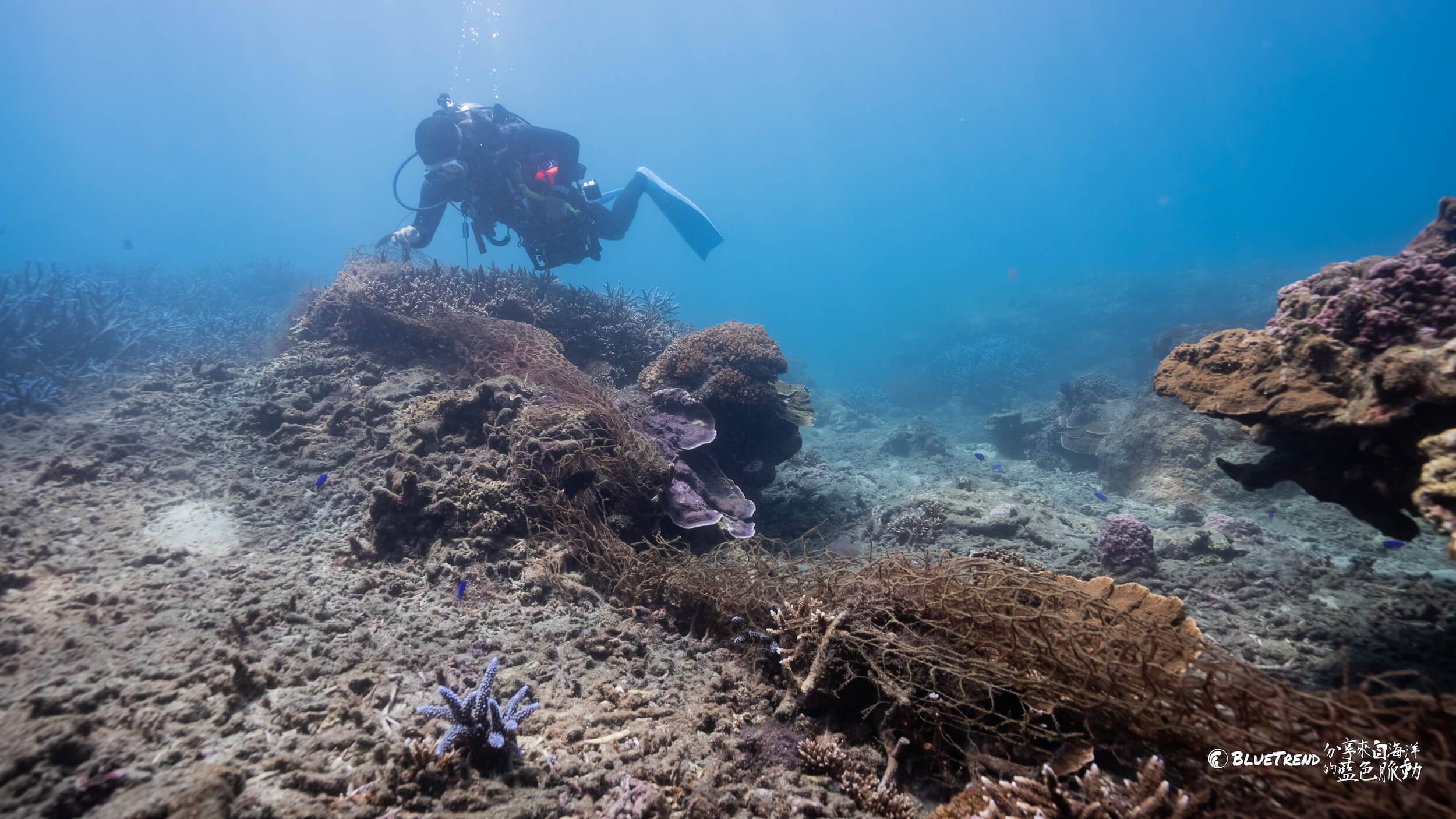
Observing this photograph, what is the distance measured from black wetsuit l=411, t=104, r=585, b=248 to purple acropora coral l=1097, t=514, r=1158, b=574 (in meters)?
11.7

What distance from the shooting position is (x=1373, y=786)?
1.63 meters

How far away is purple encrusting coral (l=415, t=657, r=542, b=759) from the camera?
233cm

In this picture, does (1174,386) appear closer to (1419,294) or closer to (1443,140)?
(1419,294)

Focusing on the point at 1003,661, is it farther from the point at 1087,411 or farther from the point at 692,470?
the point at 1087,411

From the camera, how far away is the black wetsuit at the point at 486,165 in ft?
34.3

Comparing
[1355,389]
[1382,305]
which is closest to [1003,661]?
[1355,389]

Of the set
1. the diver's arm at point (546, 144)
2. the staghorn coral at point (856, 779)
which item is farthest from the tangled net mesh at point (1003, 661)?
the diver's arm at point (546, 144)

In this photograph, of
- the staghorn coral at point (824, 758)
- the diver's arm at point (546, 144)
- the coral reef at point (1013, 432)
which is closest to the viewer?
the staghorn coral at point (824, 758)

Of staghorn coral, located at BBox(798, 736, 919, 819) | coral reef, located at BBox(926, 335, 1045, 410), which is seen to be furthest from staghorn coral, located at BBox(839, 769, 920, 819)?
coral reef, located at BBox(926, 335, 1045, 410)

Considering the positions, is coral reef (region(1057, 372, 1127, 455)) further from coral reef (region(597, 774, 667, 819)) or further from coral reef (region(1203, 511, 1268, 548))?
coral reef (region(597, 774, 667, 819))

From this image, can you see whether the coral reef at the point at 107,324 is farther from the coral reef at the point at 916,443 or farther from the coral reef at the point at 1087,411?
the coral reef at the point at 1087,411

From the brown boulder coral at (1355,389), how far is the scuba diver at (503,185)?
10680 millimetres

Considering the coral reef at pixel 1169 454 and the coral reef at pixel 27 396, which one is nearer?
the coral reef at pixel 27 396

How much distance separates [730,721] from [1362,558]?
707 cm
